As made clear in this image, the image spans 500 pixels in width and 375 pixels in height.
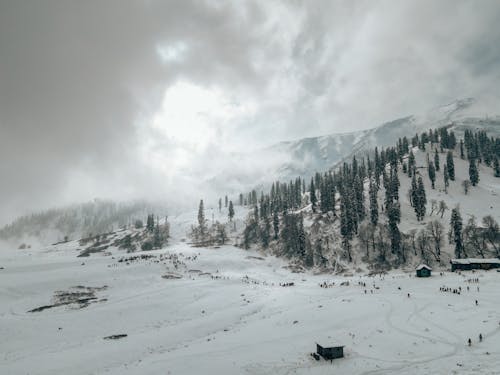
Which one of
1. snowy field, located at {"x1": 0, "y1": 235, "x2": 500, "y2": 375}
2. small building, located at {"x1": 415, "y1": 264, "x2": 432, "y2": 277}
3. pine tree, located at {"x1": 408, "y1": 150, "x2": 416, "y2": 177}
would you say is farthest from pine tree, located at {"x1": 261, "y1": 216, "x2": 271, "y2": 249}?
pine tree, located at {"x1": 408, "y1": 150, "x2": 416, "y2": 177}

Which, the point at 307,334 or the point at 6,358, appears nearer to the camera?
the point at 6,358

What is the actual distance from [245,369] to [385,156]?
17105cm

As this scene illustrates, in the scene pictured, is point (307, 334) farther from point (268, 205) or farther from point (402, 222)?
point (268, 205)

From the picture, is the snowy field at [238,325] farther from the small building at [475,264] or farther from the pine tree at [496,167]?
the pine tree at [496,167]

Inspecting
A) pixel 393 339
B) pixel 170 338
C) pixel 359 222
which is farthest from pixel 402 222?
pixel 170 338

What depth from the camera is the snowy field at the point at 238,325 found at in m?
30.2

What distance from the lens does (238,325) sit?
148 feet

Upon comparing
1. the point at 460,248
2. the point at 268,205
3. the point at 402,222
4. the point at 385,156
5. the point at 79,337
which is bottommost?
the point at 79,337

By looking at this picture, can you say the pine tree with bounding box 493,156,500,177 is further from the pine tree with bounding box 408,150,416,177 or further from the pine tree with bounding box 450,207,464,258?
the pine tree with bounding box 450,207,464,258

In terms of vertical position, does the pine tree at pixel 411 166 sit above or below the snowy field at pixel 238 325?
above

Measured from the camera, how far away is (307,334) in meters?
38.8

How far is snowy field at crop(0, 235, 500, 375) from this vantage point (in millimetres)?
A: 30219

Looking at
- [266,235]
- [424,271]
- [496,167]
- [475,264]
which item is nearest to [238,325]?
[424,271]

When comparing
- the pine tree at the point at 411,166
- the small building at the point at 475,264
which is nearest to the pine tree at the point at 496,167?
the pine tree at the point at 411,166
